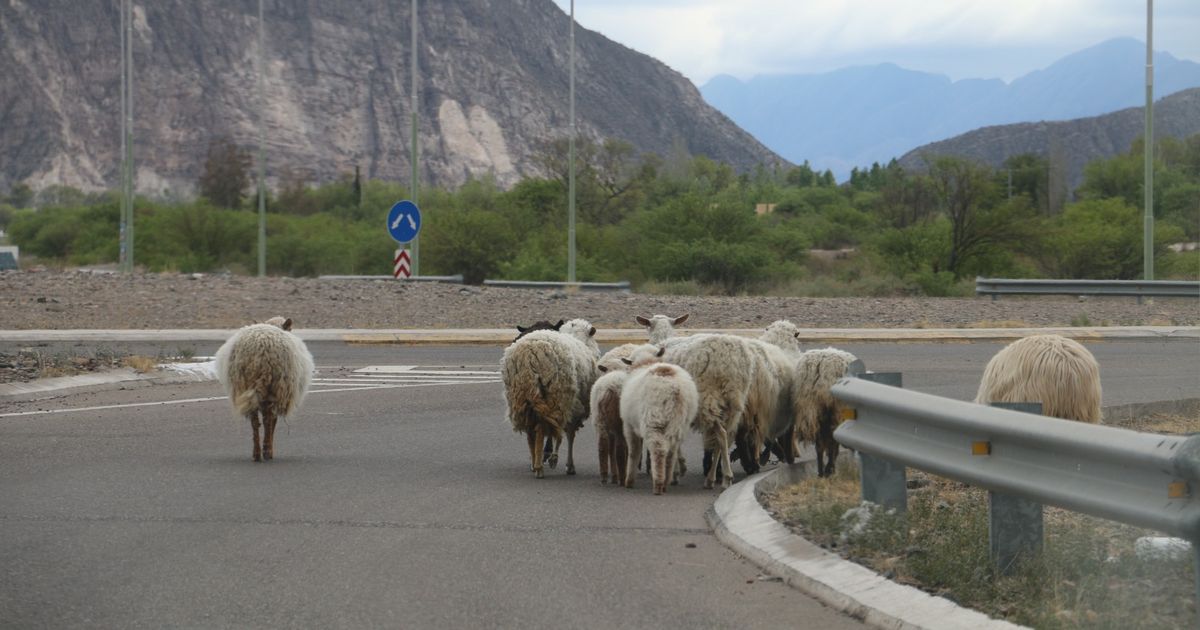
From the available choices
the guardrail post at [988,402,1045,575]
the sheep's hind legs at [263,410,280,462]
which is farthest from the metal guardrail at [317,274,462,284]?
the guardrail post at [988,402,1045,575]

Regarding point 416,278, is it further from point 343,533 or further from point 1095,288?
point 343,533

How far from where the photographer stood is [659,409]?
1060 cm

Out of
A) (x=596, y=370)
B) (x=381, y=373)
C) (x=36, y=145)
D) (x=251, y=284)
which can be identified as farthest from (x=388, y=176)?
(x=596, y=370)

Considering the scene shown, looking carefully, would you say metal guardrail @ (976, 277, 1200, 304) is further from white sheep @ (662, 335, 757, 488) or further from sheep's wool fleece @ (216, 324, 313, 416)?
sheep's wool fleece @ (216, 324, 313, 416)

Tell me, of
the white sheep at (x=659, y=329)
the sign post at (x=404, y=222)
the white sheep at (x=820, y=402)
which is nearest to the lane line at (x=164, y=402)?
the white sheep at (x=659, y=329)

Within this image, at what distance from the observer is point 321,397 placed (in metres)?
18.2

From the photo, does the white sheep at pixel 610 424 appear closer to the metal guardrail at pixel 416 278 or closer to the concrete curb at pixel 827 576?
the concrete curb at pixel 827 576

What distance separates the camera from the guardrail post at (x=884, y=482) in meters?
8.65

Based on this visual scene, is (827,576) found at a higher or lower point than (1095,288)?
lower

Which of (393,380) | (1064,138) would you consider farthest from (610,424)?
(1064,138)

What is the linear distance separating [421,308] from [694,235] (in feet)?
86.4

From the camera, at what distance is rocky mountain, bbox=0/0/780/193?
135 metres

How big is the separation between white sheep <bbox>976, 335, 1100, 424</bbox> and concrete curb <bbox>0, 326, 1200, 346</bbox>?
15.7m

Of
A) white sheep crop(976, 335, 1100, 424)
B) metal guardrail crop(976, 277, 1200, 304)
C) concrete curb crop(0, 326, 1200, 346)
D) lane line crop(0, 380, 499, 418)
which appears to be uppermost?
metal guardrail crop(976, 277, 1200, 304)
